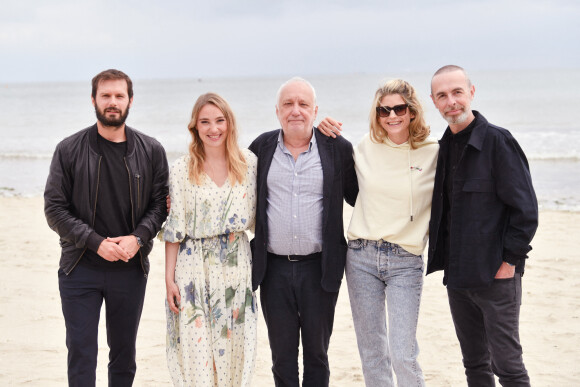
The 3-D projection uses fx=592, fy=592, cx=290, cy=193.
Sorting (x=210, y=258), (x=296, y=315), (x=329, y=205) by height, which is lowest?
(x=296, y=315)

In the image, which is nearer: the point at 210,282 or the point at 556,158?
the point at 210,282

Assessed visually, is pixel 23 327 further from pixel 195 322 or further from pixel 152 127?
pixel 152 127

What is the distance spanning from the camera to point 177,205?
3850 mm

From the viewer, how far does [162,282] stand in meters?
7.64

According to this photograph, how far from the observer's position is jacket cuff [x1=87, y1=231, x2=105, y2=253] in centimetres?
369

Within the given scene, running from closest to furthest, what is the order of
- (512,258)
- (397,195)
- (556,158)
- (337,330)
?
1. (512,258)
2. (397,195)
3. (337,330)
4. (556,158)

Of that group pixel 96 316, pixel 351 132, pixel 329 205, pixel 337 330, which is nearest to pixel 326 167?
pixel 329 205

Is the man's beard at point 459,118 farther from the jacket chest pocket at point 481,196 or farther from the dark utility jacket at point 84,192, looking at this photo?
the dark utility jacket at point 84,192

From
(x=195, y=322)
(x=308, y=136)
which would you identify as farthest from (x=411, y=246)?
(x=195, y=322)

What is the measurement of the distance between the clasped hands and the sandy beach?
1755 mm

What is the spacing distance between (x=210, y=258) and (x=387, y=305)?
117 centimetres

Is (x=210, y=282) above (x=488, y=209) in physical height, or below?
below

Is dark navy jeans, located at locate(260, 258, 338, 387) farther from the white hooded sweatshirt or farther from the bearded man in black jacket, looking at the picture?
the bearded man in black jacket

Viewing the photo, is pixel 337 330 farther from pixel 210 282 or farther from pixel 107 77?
pixel 107 77
